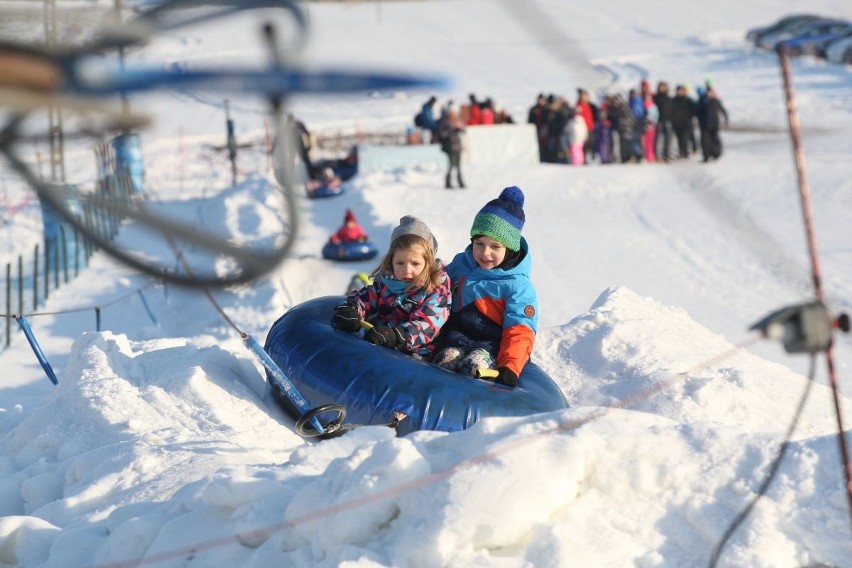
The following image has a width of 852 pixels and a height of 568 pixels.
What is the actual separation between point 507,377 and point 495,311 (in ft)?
1.54

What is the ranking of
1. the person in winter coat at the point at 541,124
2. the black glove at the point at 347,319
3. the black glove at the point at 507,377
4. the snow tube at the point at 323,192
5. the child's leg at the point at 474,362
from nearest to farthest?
the black glove at the point at 507,377
the child's leg at the point at 474,362
the black glove at the point at 347,319
the snow tube at the point at 323,192
the person in winter coat at the point at 541,124

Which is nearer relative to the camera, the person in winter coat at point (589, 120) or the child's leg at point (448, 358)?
the child's leg at point (448, 358)

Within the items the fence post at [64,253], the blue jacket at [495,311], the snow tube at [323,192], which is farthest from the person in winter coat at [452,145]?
the blue jacket at [495,311]

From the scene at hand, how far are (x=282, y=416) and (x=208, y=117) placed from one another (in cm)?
2202

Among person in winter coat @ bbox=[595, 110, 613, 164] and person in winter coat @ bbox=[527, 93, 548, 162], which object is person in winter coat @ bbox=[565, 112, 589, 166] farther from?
person in winter coat @ bbox=[527, 93, 548, 162]

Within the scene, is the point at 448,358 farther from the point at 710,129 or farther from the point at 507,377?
the point at 710,129

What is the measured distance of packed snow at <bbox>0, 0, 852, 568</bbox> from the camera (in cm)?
340

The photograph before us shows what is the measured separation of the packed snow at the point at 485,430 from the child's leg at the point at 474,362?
2.25 ft

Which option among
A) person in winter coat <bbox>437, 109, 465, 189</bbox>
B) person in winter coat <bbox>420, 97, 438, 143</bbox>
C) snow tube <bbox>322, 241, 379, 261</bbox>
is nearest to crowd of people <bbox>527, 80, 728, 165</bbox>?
person in winter coat <bbox>420, 97, 438, 143</bbox>

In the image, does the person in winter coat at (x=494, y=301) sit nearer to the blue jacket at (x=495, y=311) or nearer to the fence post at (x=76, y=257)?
the blue jacket at (x=495, y=311)

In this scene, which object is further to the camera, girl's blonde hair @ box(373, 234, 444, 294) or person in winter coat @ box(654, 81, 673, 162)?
person in winter coat @ box(654, 81, 673, 162)

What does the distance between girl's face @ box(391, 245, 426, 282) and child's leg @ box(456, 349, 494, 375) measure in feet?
1.53

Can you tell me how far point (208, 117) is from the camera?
2698cm

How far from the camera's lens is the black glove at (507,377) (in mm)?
5520
